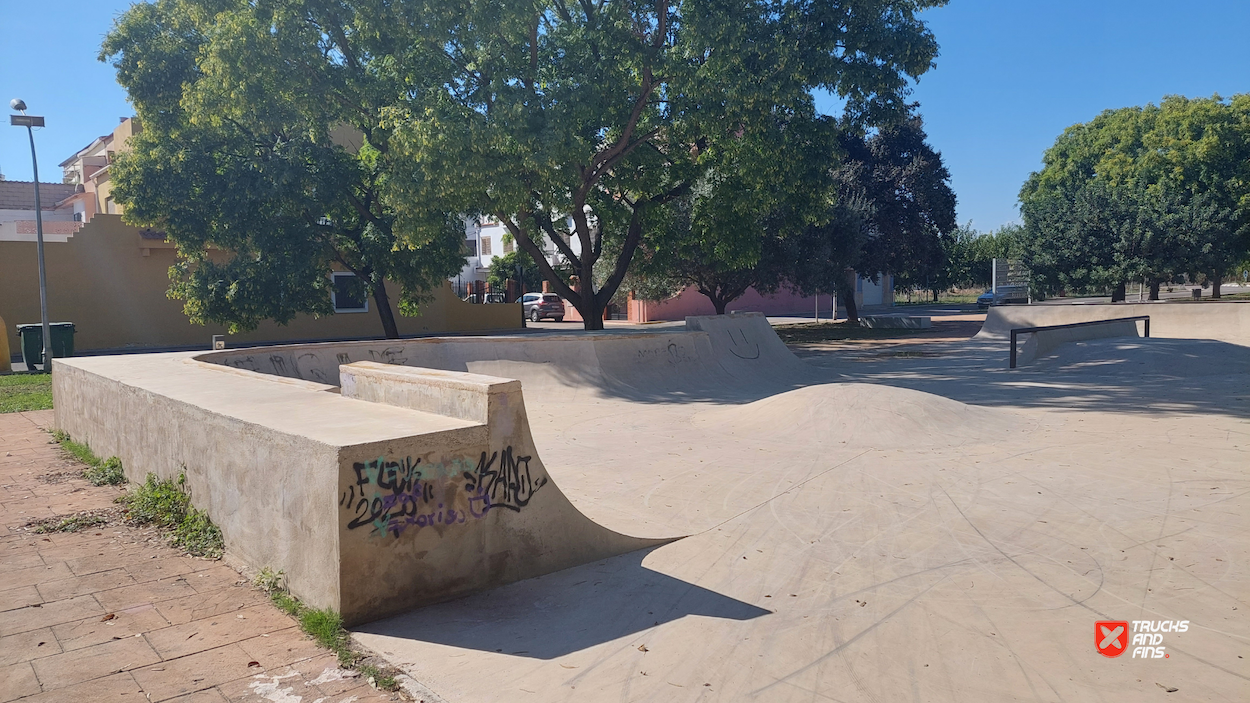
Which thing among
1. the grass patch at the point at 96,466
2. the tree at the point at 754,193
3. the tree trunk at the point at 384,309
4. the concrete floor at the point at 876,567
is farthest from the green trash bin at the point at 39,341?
the concrete floor at the point at 876,567

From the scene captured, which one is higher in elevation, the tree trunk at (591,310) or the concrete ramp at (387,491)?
the tree trunk at (591,310)

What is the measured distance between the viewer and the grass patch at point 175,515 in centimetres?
492

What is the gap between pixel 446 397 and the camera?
462 centimetres

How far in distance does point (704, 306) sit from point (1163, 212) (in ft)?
69.9

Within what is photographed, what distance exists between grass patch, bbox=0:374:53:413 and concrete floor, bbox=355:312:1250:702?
8580 millimetres

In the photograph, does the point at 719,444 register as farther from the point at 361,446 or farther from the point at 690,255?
the point at 690,255

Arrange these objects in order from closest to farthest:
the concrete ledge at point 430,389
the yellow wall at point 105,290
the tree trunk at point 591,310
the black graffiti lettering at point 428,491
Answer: the black graffiti lettering at point 428,491 < the concrete ledge at point 430,389 < the tree trunk at point 591,310 < the yellow wall at point 105,290

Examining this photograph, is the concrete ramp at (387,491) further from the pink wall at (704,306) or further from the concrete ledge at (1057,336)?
the pink wall at (704,306)

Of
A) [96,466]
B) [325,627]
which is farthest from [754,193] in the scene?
[325,627]

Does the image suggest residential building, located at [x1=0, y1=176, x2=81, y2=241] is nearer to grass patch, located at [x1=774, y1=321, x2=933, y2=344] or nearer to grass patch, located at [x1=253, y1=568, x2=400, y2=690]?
grass patch, located at [x1=774, y1=321, x2=933, y2=344]

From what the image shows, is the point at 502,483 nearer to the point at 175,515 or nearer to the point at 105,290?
the point at 175,515

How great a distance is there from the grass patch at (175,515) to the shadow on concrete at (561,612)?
1873mm

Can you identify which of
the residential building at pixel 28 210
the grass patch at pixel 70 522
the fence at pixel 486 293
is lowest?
the grass patch at pixel 70 522

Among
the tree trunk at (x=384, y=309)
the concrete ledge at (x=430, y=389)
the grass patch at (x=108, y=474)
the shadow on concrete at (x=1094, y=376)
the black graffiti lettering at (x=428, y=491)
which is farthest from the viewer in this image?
the tree trunk at (x=384, y=309)
